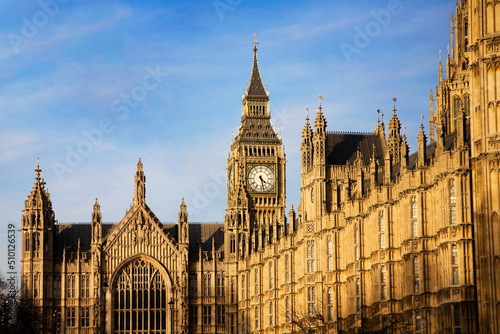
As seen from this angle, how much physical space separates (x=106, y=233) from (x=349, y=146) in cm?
4858

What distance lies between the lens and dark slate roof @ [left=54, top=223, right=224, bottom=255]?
499 ft

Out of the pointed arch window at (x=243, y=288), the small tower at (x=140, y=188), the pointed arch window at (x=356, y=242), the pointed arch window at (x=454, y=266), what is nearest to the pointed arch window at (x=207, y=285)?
the pointed arch window at (x=243, y=288)

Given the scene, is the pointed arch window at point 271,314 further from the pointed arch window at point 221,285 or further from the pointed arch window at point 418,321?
the pointed arch window at point 418,321

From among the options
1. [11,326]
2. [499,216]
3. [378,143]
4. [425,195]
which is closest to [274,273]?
[378,143]

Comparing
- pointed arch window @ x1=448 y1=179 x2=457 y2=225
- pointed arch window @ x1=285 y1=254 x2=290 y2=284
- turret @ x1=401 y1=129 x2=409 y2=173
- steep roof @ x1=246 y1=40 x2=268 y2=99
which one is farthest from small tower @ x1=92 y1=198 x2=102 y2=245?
pointed arch window @ x1=448 y1=179 x2=457 y2=225

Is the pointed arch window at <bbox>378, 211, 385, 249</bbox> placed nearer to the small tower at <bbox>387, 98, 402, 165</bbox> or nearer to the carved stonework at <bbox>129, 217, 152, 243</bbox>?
the small tower at <bbox>387, 98, 402, 165</bbox>

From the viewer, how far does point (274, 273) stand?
129250 millimetres

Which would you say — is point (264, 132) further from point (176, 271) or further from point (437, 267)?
point (437, 267)

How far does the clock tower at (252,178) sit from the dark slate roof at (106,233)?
5.03m

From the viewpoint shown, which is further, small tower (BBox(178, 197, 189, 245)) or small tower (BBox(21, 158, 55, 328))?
small tower (BBox(178, 197, 189, 245))

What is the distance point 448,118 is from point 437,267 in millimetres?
50530

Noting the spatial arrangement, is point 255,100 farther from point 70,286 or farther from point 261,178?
point 70,286

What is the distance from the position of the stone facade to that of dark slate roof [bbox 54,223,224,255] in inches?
7.5

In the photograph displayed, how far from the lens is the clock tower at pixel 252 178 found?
14975 centimetres
